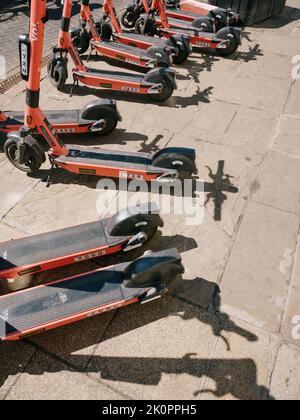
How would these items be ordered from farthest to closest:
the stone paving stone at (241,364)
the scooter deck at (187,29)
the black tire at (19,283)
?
the scooter deck at (187,29) → the black tire at (19,283) → the stone paving stone at (241,364)

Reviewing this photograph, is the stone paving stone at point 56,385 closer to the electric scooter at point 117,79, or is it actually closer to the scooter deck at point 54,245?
the scooter deck at point 54,245

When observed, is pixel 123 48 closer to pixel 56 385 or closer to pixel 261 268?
pixel 261 268

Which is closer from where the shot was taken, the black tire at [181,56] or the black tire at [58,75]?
the black tire at [58,75]

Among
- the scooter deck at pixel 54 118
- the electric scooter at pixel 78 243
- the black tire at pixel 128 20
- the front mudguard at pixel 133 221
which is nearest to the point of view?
the electric scooter at pixel 78 243

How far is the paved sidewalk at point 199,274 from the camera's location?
341cm

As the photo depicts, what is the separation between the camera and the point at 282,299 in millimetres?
4129

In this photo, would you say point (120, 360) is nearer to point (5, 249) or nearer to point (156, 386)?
point (156, 386)

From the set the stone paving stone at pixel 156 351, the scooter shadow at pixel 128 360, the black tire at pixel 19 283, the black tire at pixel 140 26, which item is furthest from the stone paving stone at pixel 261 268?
the black tire at pixel 140 26

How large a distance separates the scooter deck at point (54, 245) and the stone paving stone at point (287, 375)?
2.19m

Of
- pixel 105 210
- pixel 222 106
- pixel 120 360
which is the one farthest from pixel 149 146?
pixel 120 360

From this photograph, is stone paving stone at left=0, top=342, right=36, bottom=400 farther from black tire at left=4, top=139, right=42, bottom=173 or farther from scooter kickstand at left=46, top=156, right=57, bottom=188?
black tire at left=4, top=139, right=42, bottom=173

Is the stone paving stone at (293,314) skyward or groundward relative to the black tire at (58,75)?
groundward

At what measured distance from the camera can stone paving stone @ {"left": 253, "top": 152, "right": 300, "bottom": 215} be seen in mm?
5330

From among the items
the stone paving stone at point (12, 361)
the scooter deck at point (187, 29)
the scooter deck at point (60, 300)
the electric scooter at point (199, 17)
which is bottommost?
the stone paving stone at point (12, 361)
